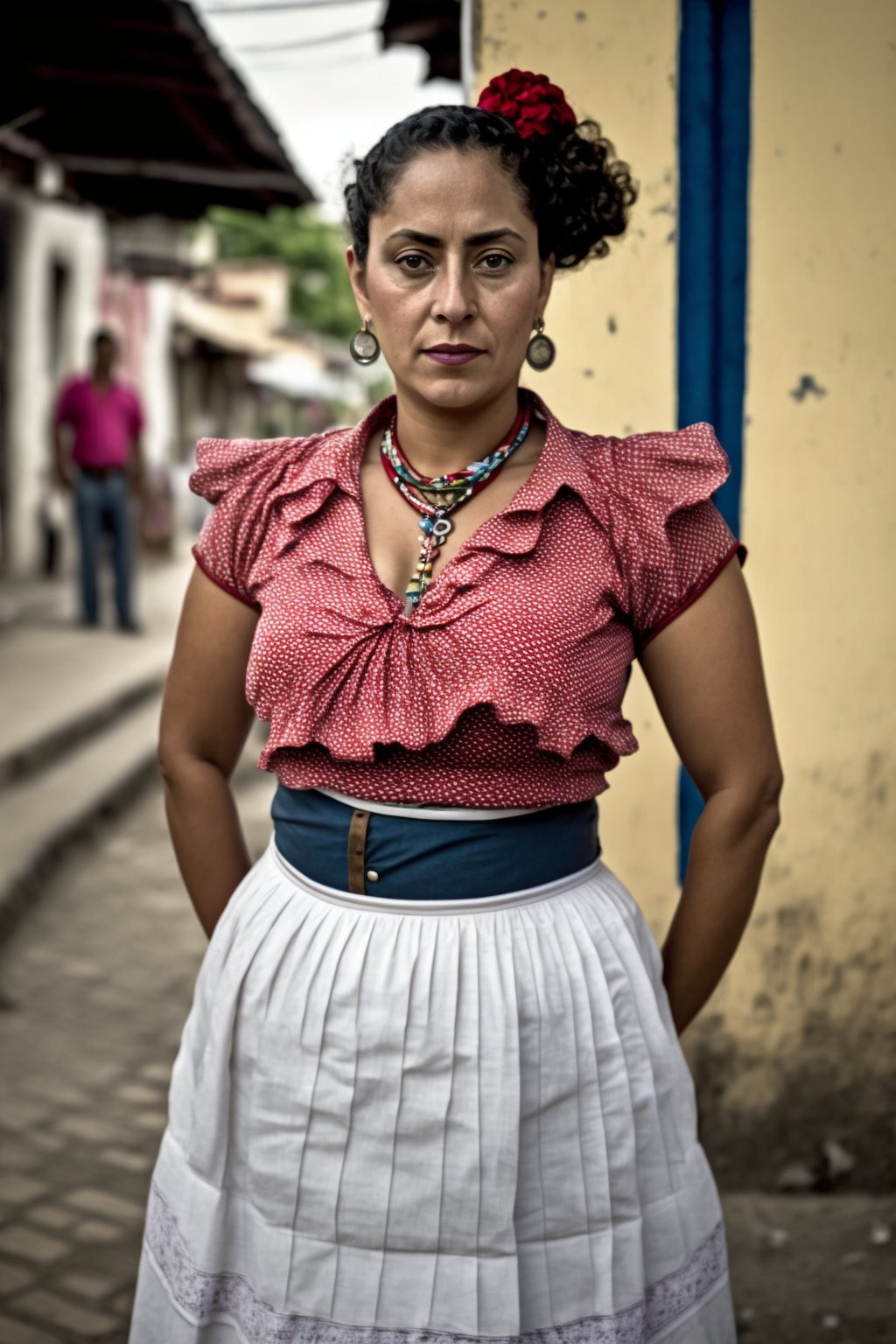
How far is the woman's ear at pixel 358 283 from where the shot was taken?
5.99ft

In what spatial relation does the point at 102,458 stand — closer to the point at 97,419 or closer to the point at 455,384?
the point at 97,419

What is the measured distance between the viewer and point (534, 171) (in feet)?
5.72

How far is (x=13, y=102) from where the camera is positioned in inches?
332

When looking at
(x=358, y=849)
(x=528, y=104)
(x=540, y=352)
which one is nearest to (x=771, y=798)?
(x=358, y=849)

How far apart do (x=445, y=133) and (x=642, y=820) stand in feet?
5.93

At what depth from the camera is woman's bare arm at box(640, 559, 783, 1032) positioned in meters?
1.75

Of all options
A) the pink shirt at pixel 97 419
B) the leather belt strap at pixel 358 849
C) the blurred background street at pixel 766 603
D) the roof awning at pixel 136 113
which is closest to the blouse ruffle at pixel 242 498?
the leather belt strap at pixel 358 849

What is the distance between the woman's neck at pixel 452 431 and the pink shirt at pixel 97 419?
835 centimetres

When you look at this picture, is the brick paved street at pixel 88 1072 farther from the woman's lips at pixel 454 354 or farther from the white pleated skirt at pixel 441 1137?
the woman's lips at pixel 454 354

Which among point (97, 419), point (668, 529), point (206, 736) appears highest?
point (97, 419)

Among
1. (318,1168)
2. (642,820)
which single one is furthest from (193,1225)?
(642,820)

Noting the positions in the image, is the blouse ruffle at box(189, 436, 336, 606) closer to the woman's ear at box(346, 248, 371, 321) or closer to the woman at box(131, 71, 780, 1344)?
the woman at box(131, 71, 780, 1344)

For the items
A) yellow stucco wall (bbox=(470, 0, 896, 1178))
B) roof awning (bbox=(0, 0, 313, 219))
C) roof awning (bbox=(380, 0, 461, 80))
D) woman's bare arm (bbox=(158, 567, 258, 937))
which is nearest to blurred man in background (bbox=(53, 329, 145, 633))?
roof awning (bbox=(0, 0, 313, 219))

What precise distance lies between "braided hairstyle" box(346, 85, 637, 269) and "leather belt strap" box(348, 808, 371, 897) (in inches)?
27.6
